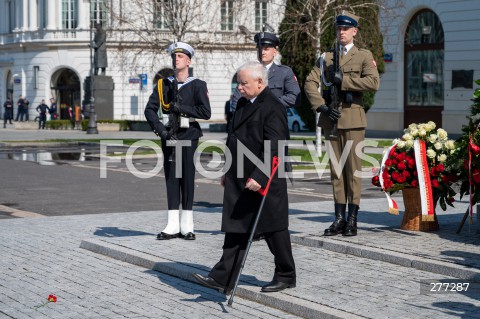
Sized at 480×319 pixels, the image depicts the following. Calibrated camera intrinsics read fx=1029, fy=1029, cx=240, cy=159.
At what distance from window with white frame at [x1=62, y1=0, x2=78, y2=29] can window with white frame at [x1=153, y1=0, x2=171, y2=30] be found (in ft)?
74.4

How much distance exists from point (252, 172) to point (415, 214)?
338 centimetres

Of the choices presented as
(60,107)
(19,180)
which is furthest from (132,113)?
(19,180)

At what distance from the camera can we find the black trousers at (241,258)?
310 inches

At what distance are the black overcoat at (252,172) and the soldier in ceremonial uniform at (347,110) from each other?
2.38m

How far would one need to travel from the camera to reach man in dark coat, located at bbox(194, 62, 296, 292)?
7805mm

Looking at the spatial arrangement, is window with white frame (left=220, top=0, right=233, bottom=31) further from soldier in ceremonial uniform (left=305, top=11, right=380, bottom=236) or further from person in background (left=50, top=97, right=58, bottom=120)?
soldier in ceremonial uniform (left=305, top=11, right=380, bottom=236)

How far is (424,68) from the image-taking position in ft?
135

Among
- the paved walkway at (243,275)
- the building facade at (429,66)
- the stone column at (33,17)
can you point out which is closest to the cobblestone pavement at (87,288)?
the paved walkway at (243,275)

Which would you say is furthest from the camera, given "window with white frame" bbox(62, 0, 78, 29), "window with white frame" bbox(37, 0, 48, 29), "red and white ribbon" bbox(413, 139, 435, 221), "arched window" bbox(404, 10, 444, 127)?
"window with white frame" bbox(37, 0, 48, 29)

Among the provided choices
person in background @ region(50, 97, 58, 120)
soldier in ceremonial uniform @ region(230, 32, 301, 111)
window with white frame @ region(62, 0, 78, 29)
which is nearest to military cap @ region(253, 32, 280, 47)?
soldier in ceremonial uniform @ region(230, 32, 301, 111)

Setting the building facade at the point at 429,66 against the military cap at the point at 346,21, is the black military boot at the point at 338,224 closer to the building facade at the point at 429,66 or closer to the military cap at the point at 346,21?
the military cap at the point at 346,21

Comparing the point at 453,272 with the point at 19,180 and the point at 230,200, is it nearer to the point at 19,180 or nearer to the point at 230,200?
the point at 230,200

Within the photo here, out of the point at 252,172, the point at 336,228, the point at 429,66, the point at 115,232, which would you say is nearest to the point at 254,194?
the point at 252,172

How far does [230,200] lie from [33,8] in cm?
6140
